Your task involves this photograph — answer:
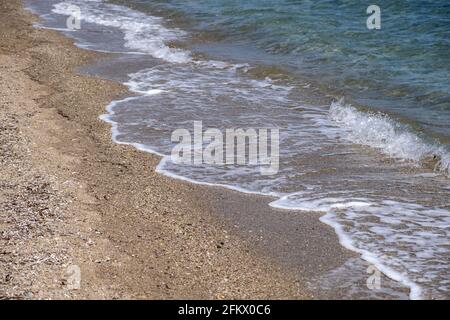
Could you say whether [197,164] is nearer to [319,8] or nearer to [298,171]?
[298,171]

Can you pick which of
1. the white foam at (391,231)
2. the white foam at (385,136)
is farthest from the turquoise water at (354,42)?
the white foam at (391,231)

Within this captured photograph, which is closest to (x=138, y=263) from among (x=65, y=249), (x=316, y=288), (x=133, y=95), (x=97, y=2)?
(x=65, y=249)

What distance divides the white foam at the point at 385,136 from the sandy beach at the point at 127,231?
7.21 ft

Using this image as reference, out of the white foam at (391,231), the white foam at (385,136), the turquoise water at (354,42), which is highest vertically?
the turquoise water at (354,42)

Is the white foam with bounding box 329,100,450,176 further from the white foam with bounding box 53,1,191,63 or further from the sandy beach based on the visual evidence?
the white foam with bounding box 53,1,191,63

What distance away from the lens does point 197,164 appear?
7.88 m

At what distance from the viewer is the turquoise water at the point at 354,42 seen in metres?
10.8

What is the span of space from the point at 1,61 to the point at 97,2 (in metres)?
9.74

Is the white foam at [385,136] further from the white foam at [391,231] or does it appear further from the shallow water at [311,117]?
the white foam at [391,231]

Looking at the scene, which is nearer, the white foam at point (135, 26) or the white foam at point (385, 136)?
the white foam at point (385, 136)

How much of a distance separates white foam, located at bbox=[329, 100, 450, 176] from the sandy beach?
2197 mm

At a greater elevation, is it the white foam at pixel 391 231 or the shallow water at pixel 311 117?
the shallow water at pixel 311 117

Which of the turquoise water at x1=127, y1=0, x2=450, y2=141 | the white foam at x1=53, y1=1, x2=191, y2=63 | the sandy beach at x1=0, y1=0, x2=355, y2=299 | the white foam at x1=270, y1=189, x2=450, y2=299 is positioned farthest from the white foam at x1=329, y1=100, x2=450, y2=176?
the white foam at x1=53, y1=1, x2=191, y2=63

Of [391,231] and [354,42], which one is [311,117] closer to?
[391,231]
